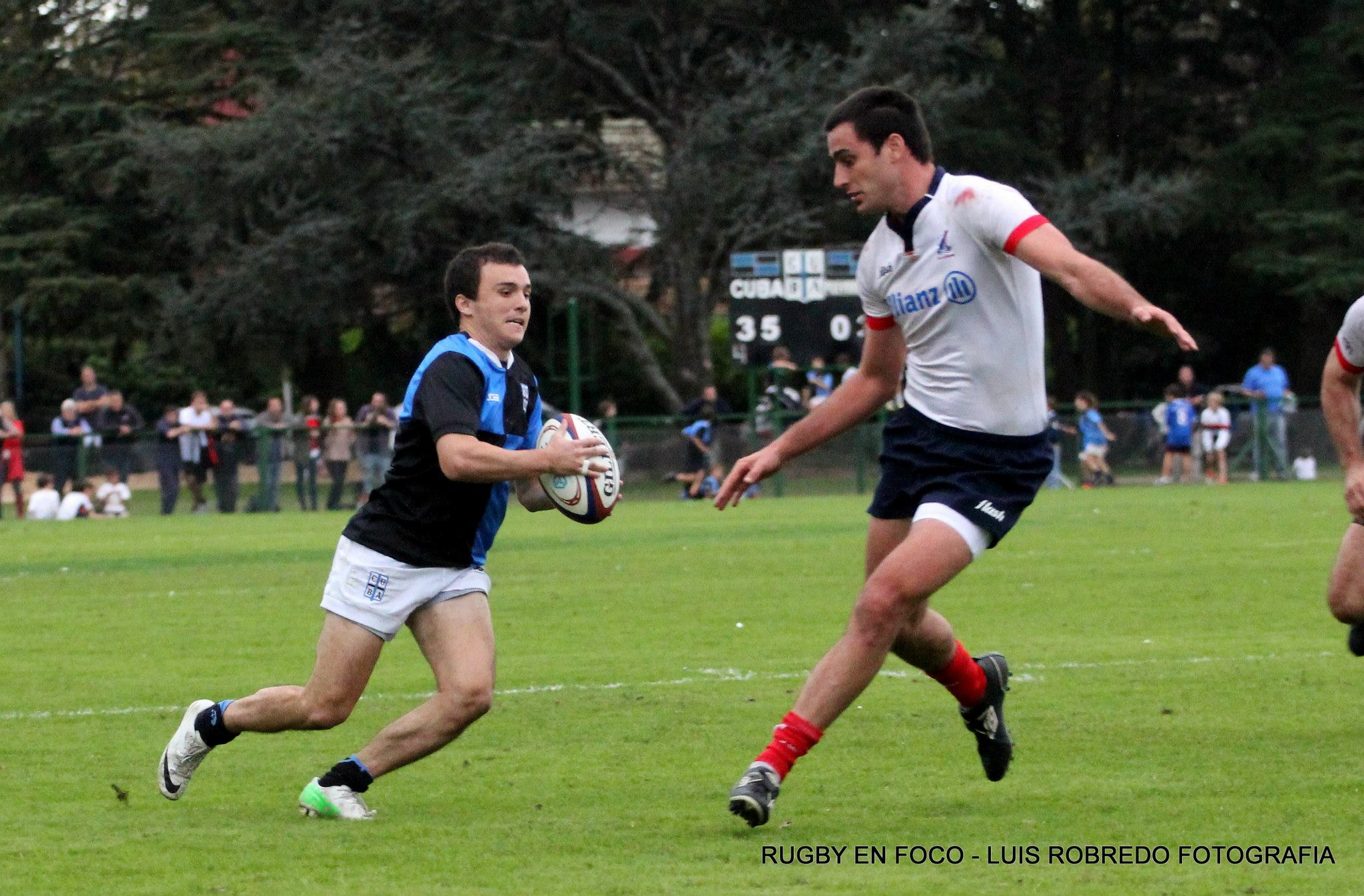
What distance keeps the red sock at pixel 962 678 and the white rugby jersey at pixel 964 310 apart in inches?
33.2

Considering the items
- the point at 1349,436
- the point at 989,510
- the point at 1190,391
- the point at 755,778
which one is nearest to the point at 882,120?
the point at 989,510

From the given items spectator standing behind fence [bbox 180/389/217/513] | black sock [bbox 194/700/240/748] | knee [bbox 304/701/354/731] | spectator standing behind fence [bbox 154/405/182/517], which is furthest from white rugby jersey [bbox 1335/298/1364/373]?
spectator standing behind fence [bbox 154/405/182/517]

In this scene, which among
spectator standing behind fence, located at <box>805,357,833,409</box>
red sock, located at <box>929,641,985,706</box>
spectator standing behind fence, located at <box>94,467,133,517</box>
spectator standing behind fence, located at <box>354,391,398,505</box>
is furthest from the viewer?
spectator standing behind fence, located at <box>805,357,833,409</box>

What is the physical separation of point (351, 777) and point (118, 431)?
2356 cm

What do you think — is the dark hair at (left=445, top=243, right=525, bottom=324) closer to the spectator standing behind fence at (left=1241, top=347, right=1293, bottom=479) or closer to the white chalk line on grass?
the white chalk line on grass

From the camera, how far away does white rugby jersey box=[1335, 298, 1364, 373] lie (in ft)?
23.7

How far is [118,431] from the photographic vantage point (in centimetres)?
2869

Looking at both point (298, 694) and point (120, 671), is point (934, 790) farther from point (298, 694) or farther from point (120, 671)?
point (120, 671)

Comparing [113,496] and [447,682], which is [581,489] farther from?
[113,496]

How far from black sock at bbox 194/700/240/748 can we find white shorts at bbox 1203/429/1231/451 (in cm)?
2613

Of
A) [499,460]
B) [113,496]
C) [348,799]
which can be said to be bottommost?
[113,496]

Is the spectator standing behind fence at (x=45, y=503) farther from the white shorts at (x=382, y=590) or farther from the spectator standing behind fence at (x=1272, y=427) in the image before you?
the white shorts at (x=382, y=590)

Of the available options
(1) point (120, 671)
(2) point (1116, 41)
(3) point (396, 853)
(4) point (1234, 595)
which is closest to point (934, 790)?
(3) point (396, 853)

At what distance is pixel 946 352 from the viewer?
635cm
